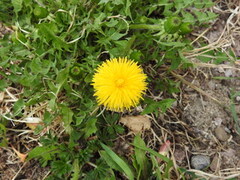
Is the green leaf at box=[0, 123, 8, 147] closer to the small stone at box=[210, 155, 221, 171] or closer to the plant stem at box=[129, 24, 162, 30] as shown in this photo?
the plant stem at box=[129, 24, 162, 30]

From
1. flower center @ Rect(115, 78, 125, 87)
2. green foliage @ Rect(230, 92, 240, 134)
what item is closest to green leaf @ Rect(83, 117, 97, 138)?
flower center @ Rect(115, 78, 125, 87)

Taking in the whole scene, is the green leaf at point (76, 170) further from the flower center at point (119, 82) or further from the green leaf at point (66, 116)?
the flower center at point (119, 82)

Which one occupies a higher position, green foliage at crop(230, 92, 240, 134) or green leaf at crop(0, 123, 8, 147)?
green leaf at crop(0, 123, 8, 147)

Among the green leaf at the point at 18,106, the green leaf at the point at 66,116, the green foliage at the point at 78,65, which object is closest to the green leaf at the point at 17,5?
the green foliage at the point at 78,65

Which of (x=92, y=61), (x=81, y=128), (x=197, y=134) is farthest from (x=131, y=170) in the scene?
(x=92, y=61)

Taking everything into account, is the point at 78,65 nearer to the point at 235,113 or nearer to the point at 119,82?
the point at 119,82

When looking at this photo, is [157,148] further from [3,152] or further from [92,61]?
[3,152]

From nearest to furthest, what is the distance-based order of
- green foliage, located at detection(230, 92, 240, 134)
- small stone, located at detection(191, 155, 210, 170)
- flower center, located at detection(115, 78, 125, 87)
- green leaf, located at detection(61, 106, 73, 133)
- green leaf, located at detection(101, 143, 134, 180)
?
flower center, located at detection(115, 78, 125, 87), green leaf, located at detection(101, 143, 134, 180), green leaf, located at detection(61, 106, 73, 133), small stone, located at detection(191, 155, 210, 170), green foliage, located at detection(230, 92, 240, 134)
